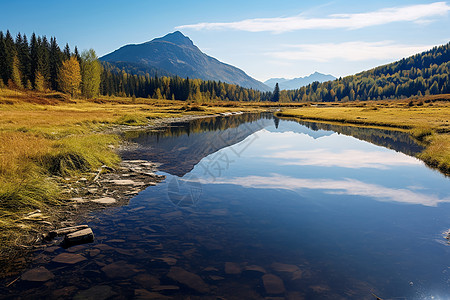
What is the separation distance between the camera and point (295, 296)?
19.5 ft

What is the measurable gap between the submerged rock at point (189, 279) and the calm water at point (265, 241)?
2 cm

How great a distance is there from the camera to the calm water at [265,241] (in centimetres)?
618

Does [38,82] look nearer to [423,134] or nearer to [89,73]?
[89,73]

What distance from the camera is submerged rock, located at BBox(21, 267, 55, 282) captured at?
6168 millimetres

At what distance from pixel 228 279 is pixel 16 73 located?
4602 inches

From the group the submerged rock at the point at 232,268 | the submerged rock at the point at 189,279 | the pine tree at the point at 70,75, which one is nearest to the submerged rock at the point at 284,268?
the submerged rock at the point at 232,268

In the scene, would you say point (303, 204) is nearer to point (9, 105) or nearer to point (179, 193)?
point (179, 193)

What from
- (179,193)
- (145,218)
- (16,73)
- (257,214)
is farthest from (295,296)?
(16,73)

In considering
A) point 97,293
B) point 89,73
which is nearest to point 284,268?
point 97,293

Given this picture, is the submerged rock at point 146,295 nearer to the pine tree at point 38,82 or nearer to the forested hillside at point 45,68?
the forested hillside at point 45,68

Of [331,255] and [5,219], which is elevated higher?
[5,219]

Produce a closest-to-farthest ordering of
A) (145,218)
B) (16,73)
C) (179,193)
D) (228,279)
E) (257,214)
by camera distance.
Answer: (228,279)
(145,218)
(257,214)
(179,193)
(16,73)

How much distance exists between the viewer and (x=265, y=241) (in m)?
8.34

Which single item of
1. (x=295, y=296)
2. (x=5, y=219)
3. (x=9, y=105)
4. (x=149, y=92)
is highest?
(x=149, y=92)
